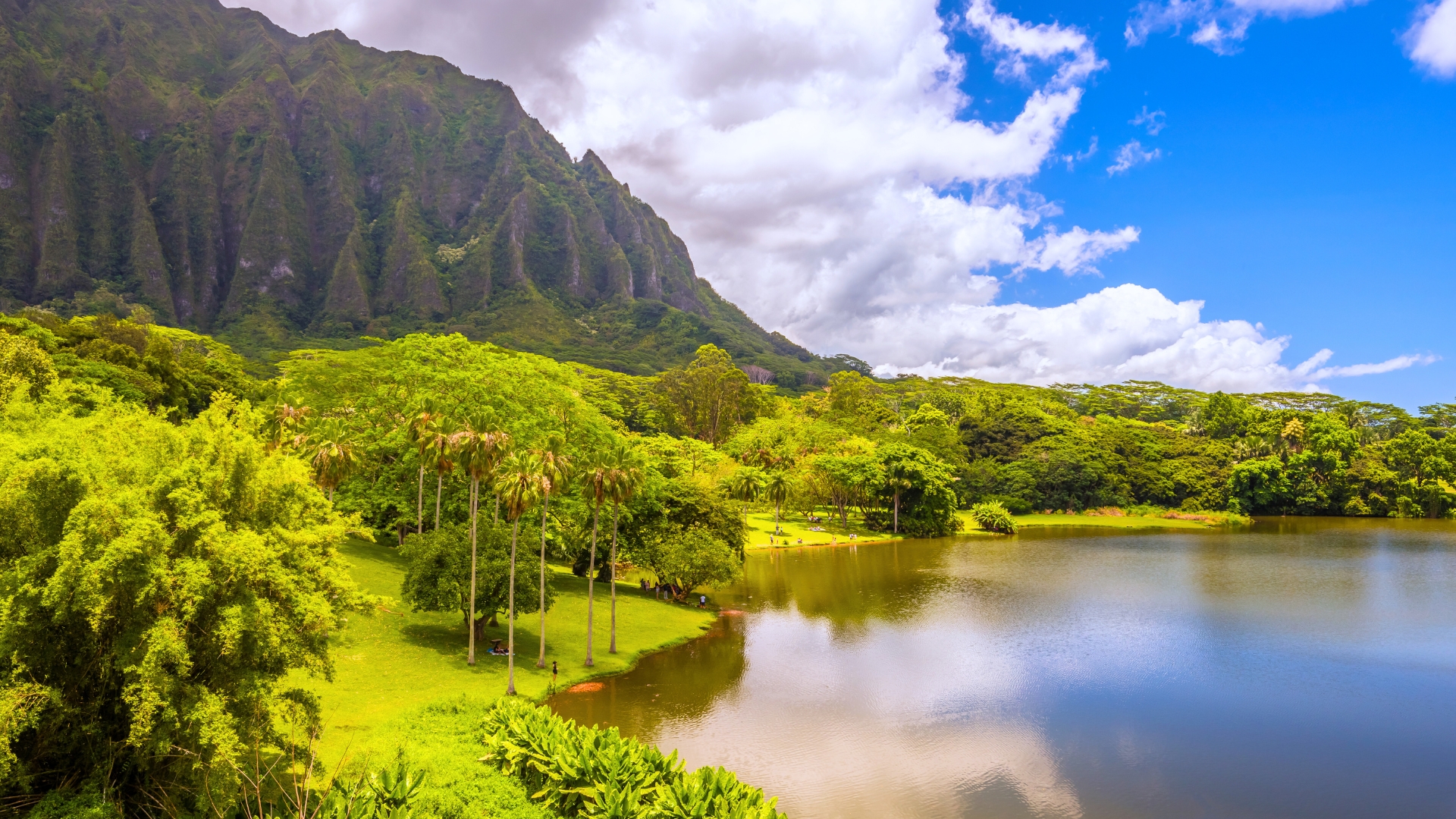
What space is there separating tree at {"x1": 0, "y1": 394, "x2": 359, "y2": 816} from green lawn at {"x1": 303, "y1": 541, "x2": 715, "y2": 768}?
2208mm

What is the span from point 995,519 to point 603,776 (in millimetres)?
73062

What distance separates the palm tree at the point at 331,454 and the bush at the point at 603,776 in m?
23.7

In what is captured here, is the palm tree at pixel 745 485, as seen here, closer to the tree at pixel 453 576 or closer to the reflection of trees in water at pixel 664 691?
the reflection of trees in water at pixel 664 691

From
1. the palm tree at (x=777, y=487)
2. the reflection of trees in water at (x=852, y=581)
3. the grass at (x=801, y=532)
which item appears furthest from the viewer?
the palm tree at (x=777, y=487)

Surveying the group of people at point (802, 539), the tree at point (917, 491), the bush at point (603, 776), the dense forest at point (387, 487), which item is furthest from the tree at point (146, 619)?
the tree at point (917, 491)

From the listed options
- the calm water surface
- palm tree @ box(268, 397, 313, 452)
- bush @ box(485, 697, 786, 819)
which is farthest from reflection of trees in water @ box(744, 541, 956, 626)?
palm tree @ box(268, 397, 313, 452)

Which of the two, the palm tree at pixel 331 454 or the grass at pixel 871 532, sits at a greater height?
the palm tree at pixel 331 454

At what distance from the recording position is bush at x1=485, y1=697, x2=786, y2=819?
48.4 ft

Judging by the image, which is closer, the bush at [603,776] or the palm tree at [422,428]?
the bush at [603,776]

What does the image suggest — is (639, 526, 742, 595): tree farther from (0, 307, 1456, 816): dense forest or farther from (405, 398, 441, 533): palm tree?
(405, 398, 441, 533): palm tree

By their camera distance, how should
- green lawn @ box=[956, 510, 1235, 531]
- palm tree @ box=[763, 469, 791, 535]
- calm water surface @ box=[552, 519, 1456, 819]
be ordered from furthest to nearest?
1. green lawn @ box=[956, 510, 1235, 531]
2. palm tree @ box=[763, 469, 791, 535]
3. calm water surface @ box=[552, 519, 1456, 819]

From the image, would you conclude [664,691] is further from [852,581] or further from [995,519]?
[995,519]

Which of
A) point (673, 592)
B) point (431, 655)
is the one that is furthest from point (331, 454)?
point (673, 592)

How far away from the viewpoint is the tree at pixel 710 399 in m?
113
